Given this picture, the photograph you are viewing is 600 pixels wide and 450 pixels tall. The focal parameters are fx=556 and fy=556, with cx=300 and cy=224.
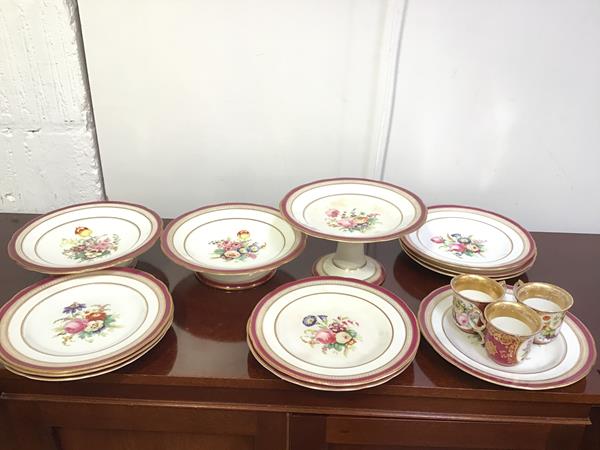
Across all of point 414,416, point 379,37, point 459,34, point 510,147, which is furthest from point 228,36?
point 414,416

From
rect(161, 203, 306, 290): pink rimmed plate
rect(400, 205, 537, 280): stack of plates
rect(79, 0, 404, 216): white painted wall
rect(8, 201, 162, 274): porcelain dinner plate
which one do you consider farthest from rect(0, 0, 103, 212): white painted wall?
rect(400, 205, 537, 280): stack of plates

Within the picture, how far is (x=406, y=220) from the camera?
0.91m

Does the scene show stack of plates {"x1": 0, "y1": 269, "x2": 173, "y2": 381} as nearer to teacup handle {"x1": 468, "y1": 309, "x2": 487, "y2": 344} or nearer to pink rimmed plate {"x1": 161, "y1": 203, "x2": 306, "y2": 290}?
pink rimmed plate {"x1": 161, "y1": 203, "x2": 306, "y2": 290}

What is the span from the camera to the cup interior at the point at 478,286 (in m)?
0.79

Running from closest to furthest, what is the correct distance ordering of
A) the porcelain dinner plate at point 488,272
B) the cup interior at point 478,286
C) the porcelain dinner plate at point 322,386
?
1. the porcelain dinner plate at point 322,386
2. the cup interior at point 478,286
3. the porcelain dinner plate at point 488,272

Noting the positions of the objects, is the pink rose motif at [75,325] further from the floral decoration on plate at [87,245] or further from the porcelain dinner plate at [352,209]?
the porcelain dinner plate at [352,209]

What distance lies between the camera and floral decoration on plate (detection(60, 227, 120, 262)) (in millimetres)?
909

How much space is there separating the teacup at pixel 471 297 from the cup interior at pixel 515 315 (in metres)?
0.01

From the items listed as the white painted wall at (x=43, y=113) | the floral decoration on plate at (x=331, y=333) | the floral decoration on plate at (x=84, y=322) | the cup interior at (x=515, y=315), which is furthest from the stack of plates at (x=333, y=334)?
the white painted wall at (x=43, y=113)

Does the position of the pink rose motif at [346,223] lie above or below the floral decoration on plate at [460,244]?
above

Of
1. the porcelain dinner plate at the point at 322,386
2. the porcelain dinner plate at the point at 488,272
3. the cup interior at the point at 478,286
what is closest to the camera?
the porcelain dinner plate at the point at 322,386

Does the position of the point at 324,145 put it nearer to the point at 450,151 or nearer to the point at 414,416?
the point at 450,151

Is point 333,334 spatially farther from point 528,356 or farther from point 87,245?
point 87,245

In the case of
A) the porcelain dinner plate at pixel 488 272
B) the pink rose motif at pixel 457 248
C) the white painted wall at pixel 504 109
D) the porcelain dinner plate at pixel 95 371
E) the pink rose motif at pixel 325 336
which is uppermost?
the white painted wall at pixel 504 109
